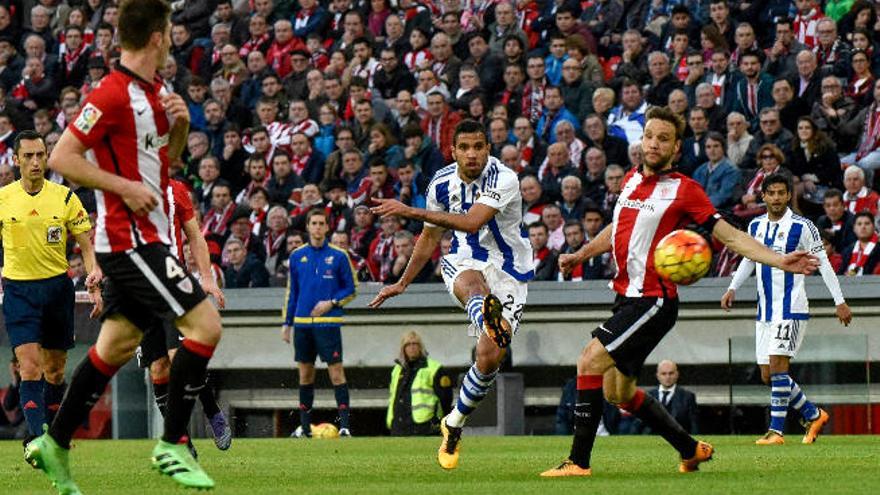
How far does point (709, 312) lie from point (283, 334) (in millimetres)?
4784

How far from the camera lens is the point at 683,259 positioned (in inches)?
397

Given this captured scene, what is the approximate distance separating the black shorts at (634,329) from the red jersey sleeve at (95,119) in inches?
128

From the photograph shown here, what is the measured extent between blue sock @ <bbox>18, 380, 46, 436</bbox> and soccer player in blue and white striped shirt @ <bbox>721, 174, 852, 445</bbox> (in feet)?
20.0

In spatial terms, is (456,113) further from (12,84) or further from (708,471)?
(708,471)

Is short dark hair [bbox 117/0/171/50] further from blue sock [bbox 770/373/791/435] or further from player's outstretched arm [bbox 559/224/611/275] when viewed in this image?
blue sock [bbox 770/373/791/435]

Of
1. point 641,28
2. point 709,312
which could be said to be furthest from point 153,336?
point 641,28

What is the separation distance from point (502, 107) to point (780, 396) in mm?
7079

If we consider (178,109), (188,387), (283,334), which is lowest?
(283,334)

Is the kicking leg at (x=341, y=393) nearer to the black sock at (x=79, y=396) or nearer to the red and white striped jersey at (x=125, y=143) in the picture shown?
the black sock at (x=79, y=396)

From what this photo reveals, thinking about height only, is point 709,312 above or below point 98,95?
below

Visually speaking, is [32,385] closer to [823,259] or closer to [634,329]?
[634,329]

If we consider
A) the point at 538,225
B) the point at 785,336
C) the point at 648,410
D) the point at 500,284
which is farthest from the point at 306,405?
the point at 648,410

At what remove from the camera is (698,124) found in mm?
20688

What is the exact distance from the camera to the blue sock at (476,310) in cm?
1220
